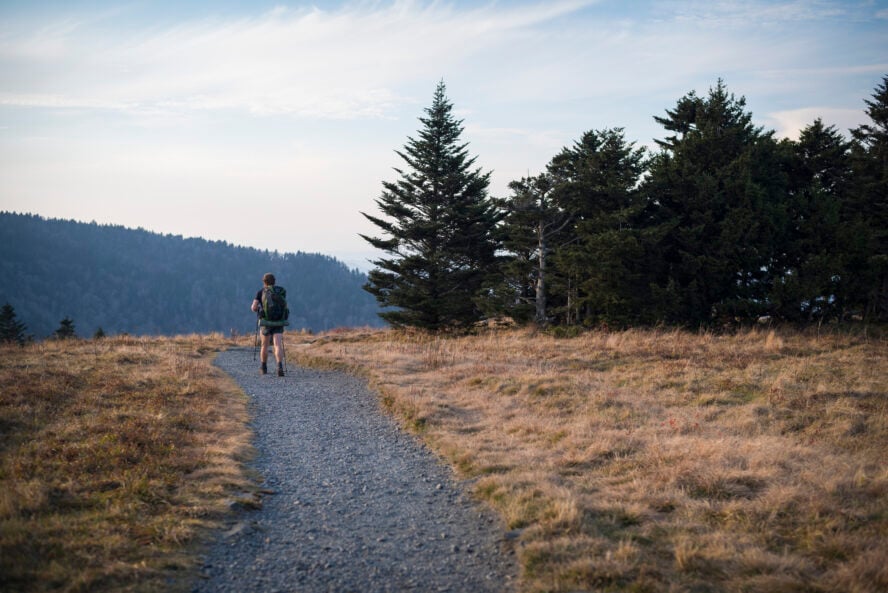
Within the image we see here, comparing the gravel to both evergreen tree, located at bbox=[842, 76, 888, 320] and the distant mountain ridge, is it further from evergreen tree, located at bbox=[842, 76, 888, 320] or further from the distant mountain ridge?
the distant mountain ridge

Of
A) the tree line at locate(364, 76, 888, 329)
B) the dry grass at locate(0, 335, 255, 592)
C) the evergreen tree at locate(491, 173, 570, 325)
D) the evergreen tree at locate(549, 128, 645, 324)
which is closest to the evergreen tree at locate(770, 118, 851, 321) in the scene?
the tree line at locate(364, 76, 888, 329)

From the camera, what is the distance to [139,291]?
578 feet

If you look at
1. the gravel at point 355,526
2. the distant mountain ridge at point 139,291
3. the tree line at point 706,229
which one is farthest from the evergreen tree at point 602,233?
the distant mountain ridge at point 139,291

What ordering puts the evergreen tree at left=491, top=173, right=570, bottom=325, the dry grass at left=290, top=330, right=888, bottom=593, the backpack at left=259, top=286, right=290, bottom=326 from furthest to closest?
1. the evergreen tree at left=491, top=173, right=570, bottom=325
2. the backpack at left=259, top=286, right=290, bottom=326
3. the dry grass at left=290, top=330, right=888, bottom=593

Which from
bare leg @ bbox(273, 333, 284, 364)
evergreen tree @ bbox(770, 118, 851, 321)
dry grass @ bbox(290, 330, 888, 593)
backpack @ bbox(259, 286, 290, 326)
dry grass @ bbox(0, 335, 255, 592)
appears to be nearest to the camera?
dry grass @ bbox(0, 335, 255, 592)

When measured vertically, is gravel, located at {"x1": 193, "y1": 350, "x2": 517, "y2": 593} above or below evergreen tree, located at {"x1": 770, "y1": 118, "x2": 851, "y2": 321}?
below

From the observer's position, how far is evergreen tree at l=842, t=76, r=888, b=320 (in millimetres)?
19594

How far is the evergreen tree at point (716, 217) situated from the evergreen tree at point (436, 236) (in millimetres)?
9191

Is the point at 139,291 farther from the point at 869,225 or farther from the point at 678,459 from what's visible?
the point at 678,459

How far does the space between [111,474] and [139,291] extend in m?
195

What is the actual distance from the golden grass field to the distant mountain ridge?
157453mm

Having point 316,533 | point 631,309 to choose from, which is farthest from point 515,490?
point 631,309

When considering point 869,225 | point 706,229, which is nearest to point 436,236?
point 706,229

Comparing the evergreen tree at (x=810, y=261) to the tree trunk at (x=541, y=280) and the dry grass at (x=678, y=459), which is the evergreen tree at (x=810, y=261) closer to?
the dry grass at (x=678, y=459)
